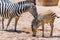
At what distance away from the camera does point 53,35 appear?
7.04 m

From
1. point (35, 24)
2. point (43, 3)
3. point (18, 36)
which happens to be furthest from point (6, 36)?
point (43, 3)

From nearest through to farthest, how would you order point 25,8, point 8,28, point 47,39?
1. point 47,39
2. point 25,8
3. point 8,28

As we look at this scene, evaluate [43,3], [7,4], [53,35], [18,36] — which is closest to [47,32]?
[53,35]

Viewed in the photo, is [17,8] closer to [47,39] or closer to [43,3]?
[47,39]

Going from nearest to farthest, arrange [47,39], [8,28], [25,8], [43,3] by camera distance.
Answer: [47,39] < [25,8] < [8,28] < [43,3]

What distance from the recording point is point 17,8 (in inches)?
290

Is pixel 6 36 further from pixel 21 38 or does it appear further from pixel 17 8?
pixel 17 8

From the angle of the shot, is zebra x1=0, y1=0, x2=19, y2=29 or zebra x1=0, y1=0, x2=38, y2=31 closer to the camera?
zebra x1=0, y1=0, x2=38, y2=31

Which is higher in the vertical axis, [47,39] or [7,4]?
[7,4]

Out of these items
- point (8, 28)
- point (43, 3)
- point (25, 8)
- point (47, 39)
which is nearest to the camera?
point (47, 39)

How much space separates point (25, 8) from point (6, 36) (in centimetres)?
92

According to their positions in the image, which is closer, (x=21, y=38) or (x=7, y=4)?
(x=21, y=38)

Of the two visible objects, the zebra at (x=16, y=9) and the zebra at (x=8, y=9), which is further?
the zebra at (x=8, y=9)

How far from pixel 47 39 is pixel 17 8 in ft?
4.43
